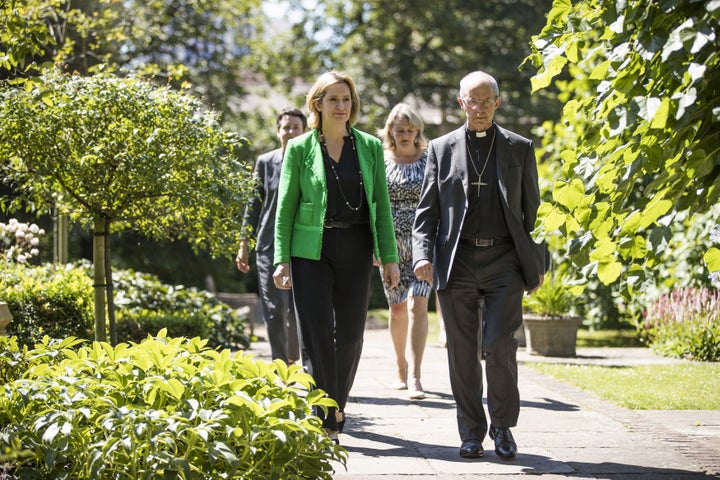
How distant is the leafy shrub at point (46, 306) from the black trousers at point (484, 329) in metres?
4.02

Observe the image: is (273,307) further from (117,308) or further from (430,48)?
(430,48)

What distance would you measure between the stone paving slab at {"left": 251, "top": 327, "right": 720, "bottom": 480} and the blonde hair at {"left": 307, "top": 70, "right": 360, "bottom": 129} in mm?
1869

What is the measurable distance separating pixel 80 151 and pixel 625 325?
10553 millimetres

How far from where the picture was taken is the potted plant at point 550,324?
10625mm

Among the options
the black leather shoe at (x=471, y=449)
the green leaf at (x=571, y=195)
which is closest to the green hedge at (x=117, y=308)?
the black leather shoe at (x=471, y=449)

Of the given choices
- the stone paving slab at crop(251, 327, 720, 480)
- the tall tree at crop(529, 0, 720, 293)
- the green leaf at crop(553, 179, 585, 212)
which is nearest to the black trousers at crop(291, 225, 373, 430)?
the stone paving slab at crop(251, 327, 720, 480)

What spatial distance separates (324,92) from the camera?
220 inches

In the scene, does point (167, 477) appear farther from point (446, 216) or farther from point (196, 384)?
point (446, 216)

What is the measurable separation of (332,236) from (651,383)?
380cm

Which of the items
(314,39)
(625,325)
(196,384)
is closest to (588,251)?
(196,384)

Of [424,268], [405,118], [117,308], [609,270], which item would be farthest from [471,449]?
[117,308]

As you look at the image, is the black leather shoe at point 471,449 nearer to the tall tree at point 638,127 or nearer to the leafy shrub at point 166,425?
the leafy shrub at point 166,425

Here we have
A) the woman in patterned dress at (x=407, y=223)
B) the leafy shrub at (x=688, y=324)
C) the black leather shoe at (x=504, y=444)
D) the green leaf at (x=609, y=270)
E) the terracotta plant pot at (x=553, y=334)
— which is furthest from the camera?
the terracotta plant pot at (x=553, y=334)

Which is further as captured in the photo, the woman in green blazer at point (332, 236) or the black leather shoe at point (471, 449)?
the woman in green blazer at point (332, 236)
